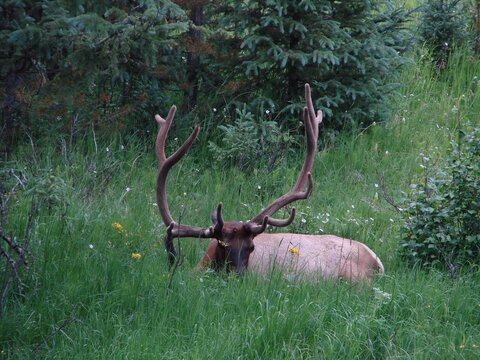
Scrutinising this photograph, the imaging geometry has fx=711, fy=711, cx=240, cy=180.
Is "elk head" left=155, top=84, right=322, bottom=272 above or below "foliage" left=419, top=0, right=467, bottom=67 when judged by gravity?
below

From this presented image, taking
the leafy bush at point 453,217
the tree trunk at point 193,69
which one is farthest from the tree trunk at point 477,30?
the leafy bush at point 453,217

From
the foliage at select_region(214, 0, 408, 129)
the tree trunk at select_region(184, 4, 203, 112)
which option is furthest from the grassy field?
the tree trunk at select_region(184, 4, 203, 112)

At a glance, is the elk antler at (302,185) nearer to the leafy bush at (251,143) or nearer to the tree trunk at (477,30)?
the leafy bush at (251,143)

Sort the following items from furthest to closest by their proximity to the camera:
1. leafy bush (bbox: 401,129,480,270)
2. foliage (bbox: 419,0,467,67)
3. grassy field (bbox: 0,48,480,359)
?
foliage (bbox: 419,0,467,67) < leafy bush (bbox: 401,129,480,270) < grassy field (bbox: 0,48,480,359)

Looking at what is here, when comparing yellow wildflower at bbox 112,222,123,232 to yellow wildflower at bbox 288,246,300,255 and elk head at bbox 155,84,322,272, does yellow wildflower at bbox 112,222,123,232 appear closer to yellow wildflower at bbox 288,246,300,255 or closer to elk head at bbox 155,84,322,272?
elk head at bbox 155,84,322,272

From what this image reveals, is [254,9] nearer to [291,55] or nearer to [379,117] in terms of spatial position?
[291,55]

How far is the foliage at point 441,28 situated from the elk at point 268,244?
21.6ft

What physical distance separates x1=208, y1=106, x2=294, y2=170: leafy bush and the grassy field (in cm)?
69

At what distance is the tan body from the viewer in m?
6.41

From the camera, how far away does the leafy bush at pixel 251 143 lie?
356 inches

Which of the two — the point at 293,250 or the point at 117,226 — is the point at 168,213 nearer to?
the point at 117,226

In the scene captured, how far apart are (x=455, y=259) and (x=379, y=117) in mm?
4127

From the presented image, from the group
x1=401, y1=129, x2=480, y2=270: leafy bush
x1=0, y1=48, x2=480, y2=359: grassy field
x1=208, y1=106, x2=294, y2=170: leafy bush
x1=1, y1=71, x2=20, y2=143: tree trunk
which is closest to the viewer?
x1=0, y1=48, x2=480, y2=359: grassy field

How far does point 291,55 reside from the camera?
30.2 feet
